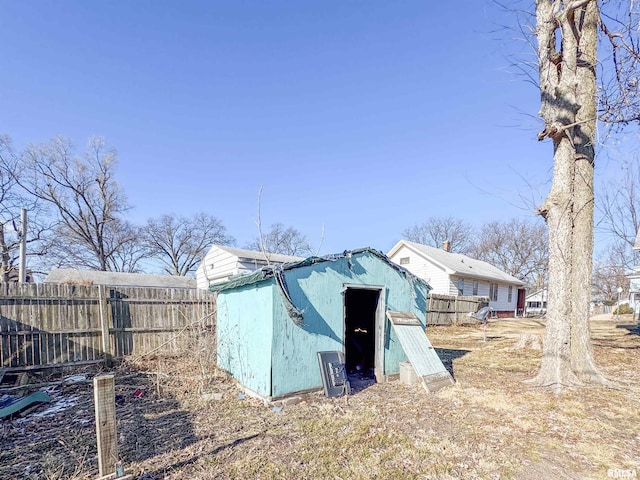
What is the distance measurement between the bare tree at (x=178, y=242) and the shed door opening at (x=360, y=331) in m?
28.1

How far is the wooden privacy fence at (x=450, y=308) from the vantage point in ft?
53.0

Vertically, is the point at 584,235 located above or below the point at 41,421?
above

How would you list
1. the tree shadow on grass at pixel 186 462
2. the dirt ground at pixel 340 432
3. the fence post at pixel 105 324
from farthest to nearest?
1. the fence post at pixel 105 324
2. the dirt ground at pixel 340 432
3. the tree shadow on grass at pixel 186 462

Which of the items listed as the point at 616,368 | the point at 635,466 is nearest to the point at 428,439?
the point at 635,466

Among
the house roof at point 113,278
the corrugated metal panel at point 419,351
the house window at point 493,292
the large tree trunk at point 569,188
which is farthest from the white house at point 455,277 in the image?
the house roof at point 113,278

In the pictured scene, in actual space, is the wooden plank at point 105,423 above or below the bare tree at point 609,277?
above

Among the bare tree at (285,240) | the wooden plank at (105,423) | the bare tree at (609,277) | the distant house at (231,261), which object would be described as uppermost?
→ the bare tree at (285,240)

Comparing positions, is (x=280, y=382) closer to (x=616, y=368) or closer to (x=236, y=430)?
(x=236, y=430)

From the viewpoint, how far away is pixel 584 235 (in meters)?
6.21

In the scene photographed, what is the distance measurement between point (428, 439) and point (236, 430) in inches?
101

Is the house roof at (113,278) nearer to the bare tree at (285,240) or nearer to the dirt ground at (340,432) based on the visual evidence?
the dirt ground at (340,432)

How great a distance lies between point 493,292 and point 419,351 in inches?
763

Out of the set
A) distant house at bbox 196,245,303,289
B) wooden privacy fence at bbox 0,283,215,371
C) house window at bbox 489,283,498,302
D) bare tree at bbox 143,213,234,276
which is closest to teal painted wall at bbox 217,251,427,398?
wooden privacy fence at bbox 0,283,215,371

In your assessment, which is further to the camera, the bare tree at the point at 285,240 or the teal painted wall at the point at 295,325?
the bare tree at the point at 285,240
